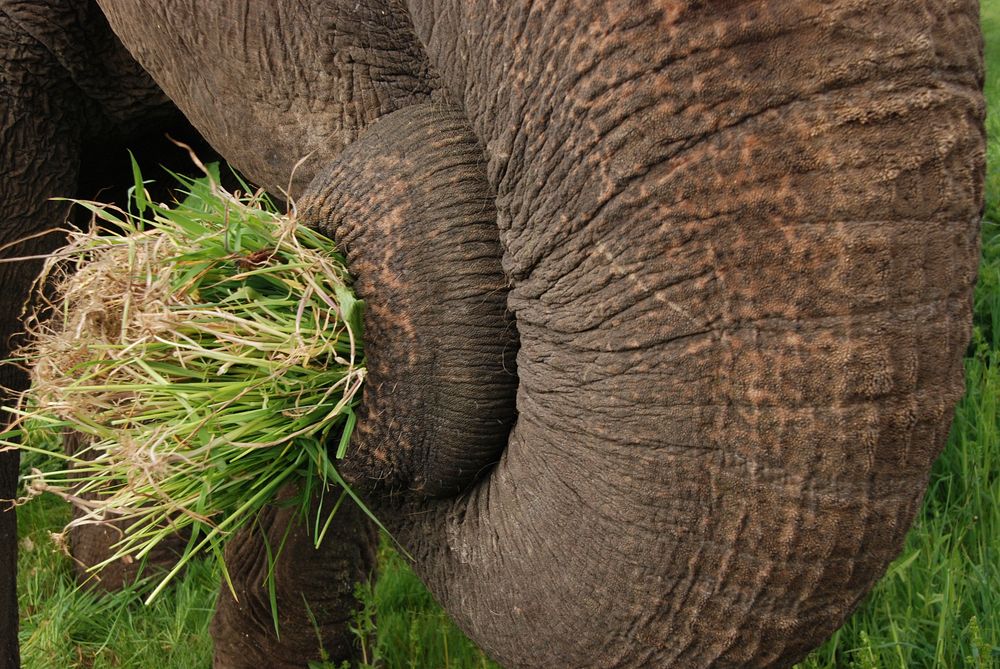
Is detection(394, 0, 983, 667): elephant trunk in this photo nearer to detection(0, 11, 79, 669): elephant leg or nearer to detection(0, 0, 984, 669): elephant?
detection(0, 0, 984, 669): elephant

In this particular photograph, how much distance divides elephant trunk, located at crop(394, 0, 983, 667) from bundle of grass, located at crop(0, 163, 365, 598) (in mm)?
343

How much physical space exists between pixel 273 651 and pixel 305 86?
1.67 metres

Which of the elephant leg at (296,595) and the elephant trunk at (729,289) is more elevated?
the elephant trunk at (729,289)

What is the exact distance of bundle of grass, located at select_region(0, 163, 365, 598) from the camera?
168cm

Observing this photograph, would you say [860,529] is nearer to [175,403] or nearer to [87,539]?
[175,403]

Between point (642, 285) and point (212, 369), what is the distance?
74 centimetres

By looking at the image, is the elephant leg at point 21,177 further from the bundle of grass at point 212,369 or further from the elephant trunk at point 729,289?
the elephant trunk at point 729,289

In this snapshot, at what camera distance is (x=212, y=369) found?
176 centimetres

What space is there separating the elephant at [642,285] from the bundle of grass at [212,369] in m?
0.07

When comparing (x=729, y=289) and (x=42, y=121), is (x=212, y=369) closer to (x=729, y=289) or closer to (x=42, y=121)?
(x=729, y=289)

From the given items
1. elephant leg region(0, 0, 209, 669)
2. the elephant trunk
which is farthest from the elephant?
elephant leg region(0, 0, 209, 669)

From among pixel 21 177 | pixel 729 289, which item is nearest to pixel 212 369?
pixel 729 289

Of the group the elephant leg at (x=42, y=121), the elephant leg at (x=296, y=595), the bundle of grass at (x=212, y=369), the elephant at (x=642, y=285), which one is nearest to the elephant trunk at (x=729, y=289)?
the elephant at (x=642, y=285)

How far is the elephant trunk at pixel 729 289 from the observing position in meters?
1.23
